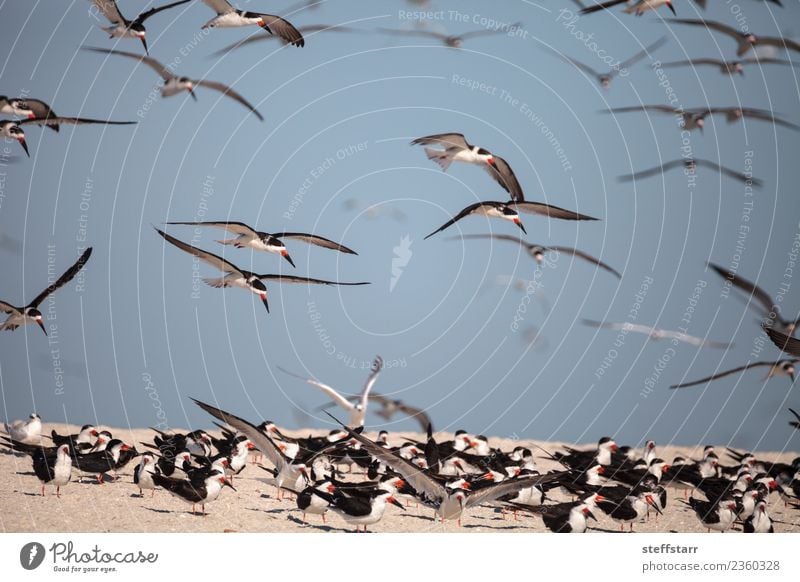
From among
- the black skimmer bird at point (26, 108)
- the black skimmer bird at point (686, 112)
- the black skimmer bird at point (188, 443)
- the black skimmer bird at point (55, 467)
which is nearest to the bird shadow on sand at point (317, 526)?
the black skimmer bird at point (188, 443)

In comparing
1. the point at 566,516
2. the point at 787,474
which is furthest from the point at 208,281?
the point at 787,474

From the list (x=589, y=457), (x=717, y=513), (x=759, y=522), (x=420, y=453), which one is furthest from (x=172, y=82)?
(x=759, y=522)

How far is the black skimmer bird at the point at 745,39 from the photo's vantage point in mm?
14977

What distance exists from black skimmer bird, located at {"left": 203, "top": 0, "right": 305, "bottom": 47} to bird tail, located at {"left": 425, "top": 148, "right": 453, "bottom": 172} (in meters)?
2.13

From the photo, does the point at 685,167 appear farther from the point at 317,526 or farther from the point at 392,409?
the point at 317,526

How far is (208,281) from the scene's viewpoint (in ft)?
41.3

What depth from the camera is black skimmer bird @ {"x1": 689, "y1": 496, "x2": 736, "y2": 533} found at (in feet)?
40.9

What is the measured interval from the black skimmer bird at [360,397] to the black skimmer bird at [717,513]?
15.8ft

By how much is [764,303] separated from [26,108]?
1030 centimetres

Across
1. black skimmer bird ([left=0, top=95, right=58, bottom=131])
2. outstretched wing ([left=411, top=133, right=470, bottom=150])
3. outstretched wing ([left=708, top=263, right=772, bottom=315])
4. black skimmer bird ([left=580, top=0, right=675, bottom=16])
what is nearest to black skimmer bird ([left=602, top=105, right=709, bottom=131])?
black skimmer bird ([left=580, top=0, right=675, bottom=16])

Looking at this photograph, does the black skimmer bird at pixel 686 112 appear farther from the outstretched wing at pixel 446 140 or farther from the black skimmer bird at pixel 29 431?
the black skimmer bird at pixel 29 431

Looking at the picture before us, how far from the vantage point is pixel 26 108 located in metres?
12.5
